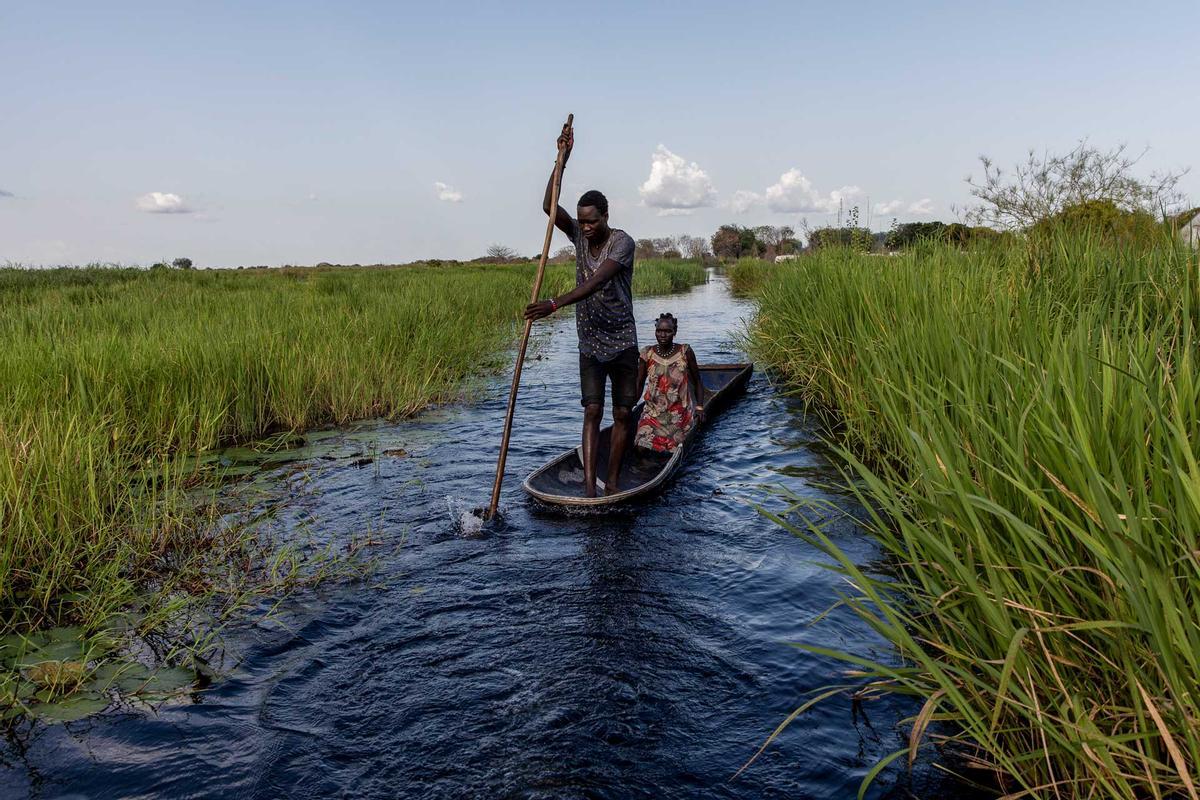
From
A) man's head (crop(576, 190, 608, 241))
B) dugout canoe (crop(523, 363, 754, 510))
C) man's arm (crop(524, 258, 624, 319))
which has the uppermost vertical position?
man's head (crop(576, 190, 608, 241))

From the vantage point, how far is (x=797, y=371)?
870cm

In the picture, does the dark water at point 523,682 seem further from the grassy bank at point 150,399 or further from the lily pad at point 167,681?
the grassy bank at point 150,399

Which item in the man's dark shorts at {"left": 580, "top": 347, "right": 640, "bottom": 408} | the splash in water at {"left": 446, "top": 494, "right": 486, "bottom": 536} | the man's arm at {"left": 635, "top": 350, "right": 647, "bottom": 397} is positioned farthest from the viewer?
the man's arm at {"left": 635, "top": 350, "right": 647, "bottom": 397}

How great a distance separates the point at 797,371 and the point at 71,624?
7.11 metres

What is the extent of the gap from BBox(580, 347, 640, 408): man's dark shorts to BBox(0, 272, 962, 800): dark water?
89cm

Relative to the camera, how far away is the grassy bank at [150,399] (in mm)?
3682

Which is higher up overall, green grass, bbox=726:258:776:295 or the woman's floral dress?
green grass, bbox=726:258:776:295

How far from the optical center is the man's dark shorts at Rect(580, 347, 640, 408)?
5.67m

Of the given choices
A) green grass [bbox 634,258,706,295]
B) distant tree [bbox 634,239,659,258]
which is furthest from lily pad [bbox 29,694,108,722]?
distant tree [bbox 634,239,659,258]

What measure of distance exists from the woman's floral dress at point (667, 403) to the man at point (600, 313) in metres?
0.95

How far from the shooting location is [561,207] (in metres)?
5.59

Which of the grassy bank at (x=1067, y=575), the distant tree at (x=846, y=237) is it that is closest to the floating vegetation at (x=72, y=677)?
the grassy bank at (x=1067, y=575)

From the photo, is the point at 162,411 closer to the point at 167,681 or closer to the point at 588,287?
the point at 167,681

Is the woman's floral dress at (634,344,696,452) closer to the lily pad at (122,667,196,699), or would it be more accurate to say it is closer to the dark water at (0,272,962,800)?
the dark water at (0,272,962,800)
